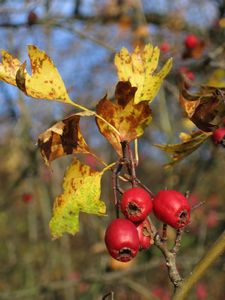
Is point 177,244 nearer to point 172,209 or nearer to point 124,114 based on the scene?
point 172,209

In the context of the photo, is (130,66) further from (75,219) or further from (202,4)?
(202,4)

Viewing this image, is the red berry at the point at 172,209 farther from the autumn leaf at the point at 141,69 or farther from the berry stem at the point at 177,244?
the autumn leaf at the point at 141,69

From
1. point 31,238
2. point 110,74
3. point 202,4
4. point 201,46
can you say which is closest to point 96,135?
point 110,74

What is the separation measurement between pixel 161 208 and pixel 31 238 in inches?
127

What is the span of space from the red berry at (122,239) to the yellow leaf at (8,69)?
0.89 feet

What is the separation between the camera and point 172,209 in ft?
2.50

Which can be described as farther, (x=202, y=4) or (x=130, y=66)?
(x=202, y=4)

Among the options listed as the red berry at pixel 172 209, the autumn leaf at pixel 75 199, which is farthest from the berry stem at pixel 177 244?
the autumn leaf at pixel 75 199

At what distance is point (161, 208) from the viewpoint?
2.56 feet

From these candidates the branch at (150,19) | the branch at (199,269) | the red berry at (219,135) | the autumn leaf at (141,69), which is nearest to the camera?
the branch at (199,269)

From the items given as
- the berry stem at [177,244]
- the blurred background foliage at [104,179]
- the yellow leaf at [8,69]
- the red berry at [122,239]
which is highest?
the yellow leaf at [8,69]

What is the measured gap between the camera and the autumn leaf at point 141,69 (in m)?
0.83

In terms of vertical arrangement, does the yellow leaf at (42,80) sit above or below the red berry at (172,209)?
above

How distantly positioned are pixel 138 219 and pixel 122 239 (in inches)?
2.1
